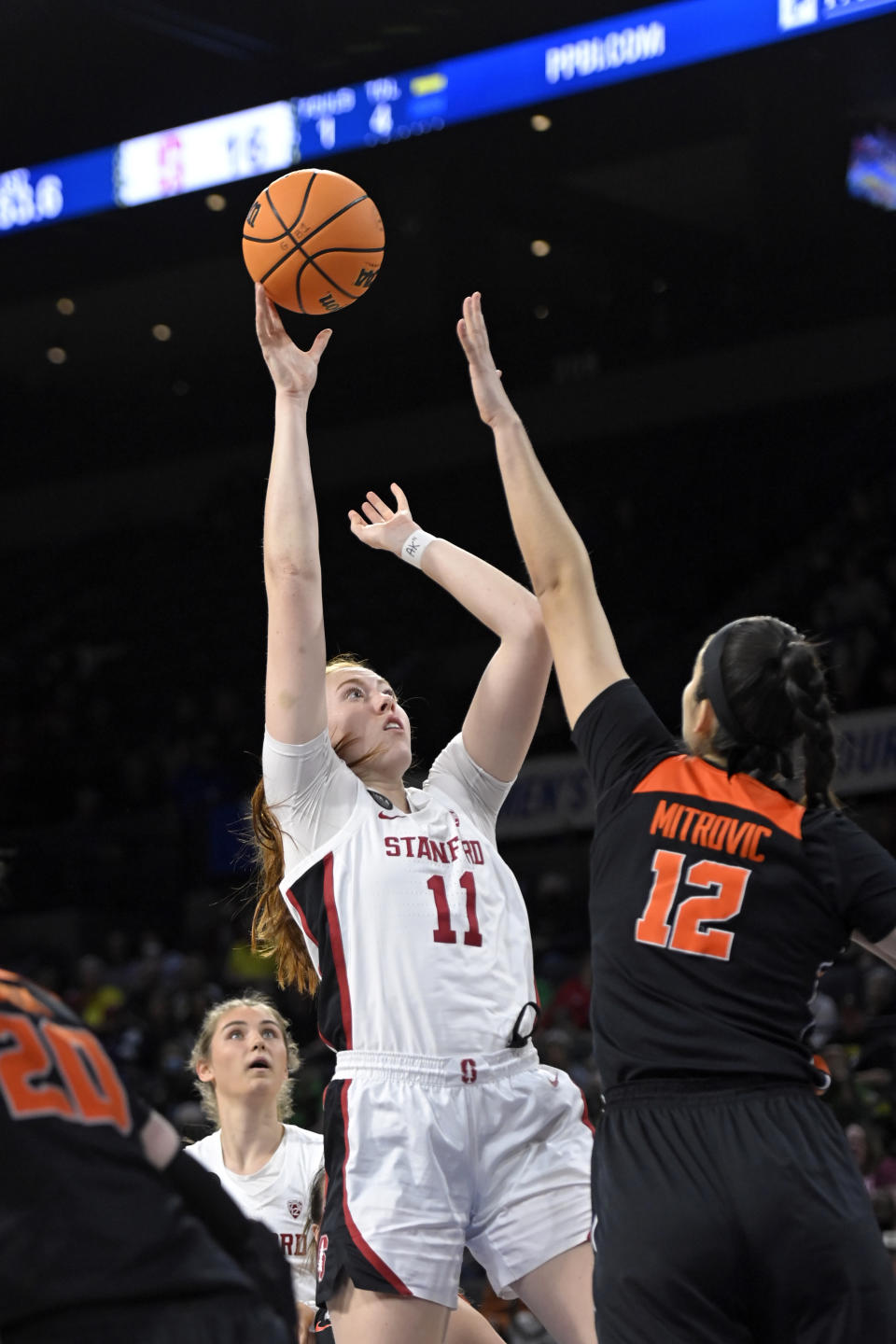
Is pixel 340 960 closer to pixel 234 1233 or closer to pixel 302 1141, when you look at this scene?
pixel 234 1233

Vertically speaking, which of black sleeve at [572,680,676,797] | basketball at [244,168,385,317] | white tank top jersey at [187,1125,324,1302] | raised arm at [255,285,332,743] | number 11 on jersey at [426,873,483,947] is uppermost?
basketball at [244,168,385,317]

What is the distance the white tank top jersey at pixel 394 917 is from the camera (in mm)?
3605

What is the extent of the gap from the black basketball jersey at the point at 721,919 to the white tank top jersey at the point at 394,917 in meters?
0.81

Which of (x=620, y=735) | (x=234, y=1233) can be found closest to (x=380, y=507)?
(x=620, y=735)

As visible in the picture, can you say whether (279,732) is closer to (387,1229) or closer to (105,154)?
(387,1229)

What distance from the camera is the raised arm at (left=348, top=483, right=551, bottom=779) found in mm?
4039

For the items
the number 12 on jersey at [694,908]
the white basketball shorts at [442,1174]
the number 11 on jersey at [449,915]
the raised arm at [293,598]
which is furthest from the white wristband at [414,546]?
the number 12 on jersey at [694,908]

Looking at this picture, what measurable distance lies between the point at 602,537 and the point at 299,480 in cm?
1560

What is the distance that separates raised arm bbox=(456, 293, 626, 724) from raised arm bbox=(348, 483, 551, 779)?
78 cm

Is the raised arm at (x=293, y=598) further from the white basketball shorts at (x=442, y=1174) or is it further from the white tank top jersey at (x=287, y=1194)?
the white tank top jersey at (x=287, y=1194)

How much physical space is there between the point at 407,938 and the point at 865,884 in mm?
1195

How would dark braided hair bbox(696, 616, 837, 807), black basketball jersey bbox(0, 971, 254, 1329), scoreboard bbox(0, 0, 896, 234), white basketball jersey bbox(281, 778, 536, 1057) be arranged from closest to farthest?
black basketball jersey bbox(0, 971, 254, 1329), dark braided hair bbox(696, 616, 837, 807), white basketball jersey bbox(281, 778, 536, 1057), scoreboard bbox(0, 0, 896, 234)

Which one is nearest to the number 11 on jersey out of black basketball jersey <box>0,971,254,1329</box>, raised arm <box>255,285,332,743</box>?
raised arm <box>255,285,332,743</box>

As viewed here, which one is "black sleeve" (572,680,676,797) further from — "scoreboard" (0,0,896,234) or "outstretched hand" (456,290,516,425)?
"scoreboard" (0,0,896,234)
